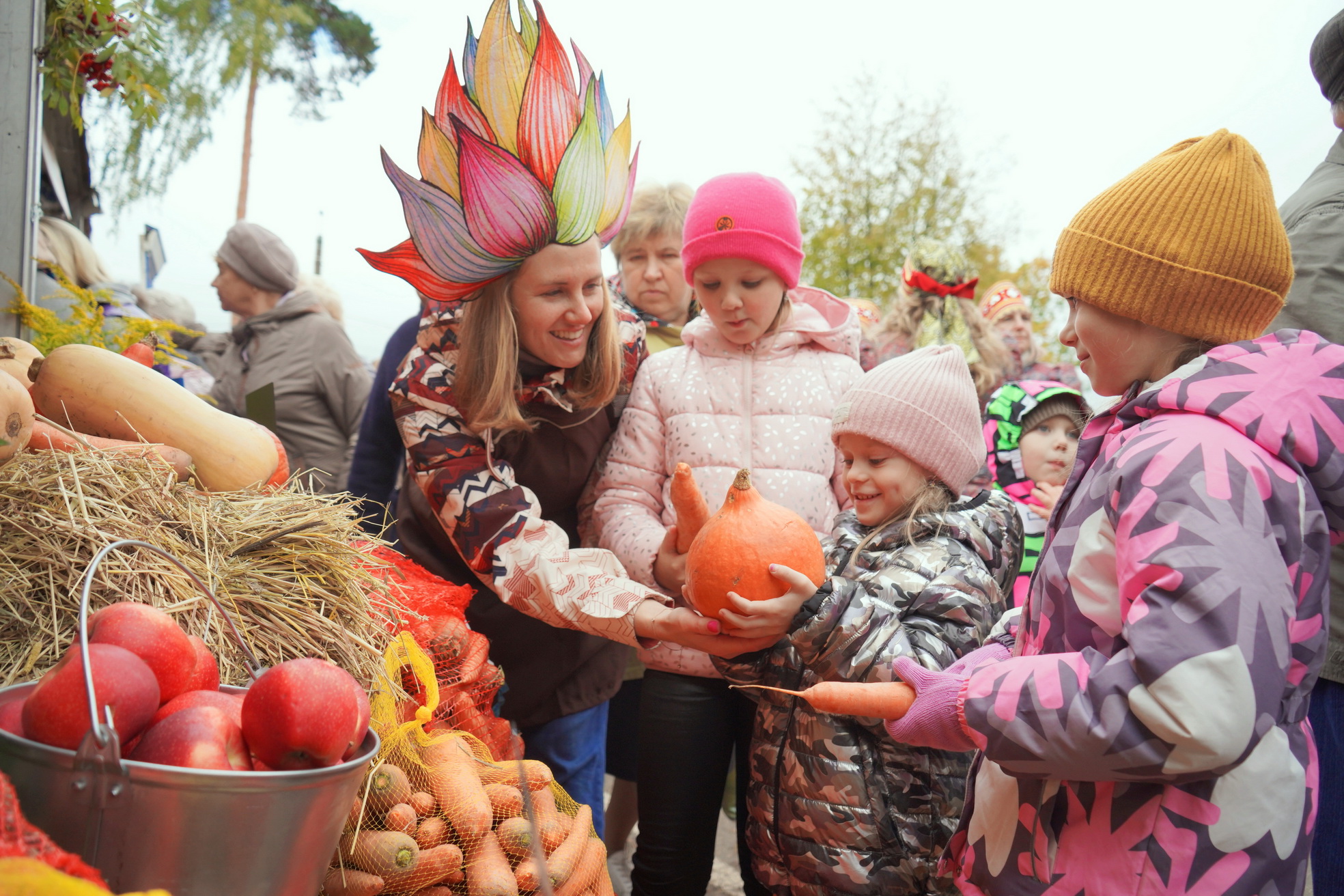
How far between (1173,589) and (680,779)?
1.41 meters

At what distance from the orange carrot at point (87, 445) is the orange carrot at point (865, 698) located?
1.20m

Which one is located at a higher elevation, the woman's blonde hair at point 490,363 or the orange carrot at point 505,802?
the woman's blonde hair at point 490,363

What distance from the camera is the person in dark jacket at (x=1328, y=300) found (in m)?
1.98

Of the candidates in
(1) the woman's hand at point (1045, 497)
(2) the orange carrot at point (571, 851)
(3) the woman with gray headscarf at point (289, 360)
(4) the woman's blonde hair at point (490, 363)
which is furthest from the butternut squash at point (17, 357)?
(1) the woman's hand at point (1045, 497)

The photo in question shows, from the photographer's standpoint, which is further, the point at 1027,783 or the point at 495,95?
the point at 495,95

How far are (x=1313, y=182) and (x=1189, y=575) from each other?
1.79m

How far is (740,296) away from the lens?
7.73 feet

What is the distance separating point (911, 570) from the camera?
73.3 inches

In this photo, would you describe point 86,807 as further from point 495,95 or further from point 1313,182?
point 1313,182

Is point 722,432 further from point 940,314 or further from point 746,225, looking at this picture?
point 940,314

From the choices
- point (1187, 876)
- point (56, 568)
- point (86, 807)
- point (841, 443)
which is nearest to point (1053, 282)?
point (841, 443)

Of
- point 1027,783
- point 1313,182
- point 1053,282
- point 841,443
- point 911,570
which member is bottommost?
point 1027,783

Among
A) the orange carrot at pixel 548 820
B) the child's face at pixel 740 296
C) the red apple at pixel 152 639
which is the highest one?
the child's face at pixel 740 296

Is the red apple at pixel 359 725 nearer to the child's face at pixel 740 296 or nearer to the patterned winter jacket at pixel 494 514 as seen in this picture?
the patterned winter jacket at pixel 494 514
